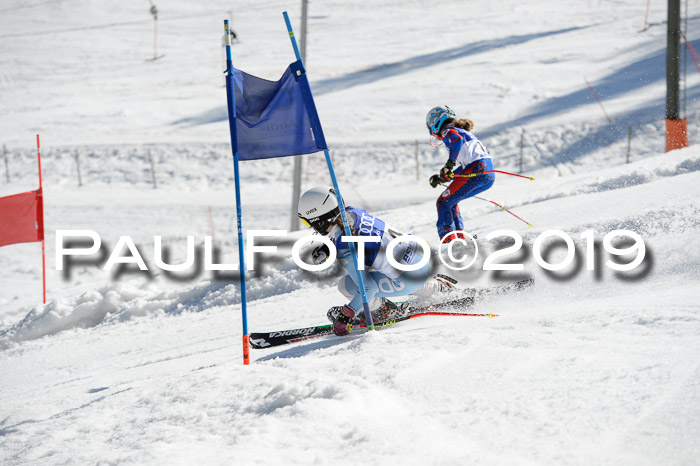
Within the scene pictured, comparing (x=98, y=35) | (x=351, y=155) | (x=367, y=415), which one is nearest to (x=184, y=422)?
(x=367, y=415)

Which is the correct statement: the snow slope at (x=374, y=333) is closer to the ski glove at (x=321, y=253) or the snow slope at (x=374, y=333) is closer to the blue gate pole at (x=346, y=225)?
the blue gate pole at (x=346, y=225)

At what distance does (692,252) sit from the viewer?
5656 mm

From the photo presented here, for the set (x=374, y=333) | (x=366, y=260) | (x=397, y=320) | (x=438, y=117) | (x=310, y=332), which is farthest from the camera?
(x=438, y=117)

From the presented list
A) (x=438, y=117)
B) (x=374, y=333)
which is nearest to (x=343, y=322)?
(x=374, y=333)

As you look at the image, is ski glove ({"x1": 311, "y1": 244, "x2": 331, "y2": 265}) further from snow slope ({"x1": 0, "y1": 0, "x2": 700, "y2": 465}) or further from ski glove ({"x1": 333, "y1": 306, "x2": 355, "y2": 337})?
snow slope ({"x1": 0, "y1": 0, "x2": 700, "y2": 465})

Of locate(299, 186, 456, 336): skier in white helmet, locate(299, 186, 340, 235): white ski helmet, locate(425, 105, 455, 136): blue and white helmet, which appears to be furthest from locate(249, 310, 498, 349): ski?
locate(425, 105, 455, 136): blue and white helmet

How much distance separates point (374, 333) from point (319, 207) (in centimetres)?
111

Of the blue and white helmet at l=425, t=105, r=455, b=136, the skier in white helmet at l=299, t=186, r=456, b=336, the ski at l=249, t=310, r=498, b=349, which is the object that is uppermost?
the blue and white helmet at l=425, t=105, r=455, b=136

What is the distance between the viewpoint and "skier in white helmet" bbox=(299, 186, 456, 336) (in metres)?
5.23

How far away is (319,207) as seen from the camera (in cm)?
519

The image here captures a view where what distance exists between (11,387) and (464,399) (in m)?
5.63

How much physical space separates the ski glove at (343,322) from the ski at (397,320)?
0.13 metres

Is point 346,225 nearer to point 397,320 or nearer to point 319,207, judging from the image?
point 319,207

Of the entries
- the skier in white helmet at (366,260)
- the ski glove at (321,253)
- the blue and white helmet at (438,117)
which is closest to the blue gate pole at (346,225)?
the skier in white helmet at (366,260)
